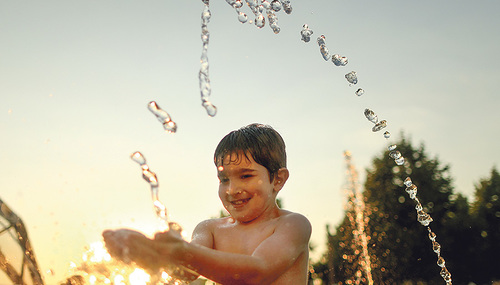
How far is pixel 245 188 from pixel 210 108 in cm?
59

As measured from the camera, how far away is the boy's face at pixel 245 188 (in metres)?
2.95

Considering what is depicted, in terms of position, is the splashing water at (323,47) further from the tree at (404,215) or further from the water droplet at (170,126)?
the tree at (404,215)

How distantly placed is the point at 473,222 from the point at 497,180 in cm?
537

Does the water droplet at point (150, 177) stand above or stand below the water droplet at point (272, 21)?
below

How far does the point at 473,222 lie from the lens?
30.7 metres

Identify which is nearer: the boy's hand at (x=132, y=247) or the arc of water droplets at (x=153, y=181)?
the boy's hand at (x=132, y=247)

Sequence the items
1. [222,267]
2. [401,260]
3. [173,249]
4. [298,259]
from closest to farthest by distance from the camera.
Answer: [173,249], [222,267], [298,259], [401,260]

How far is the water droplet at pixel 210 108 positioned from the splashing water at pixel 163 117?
26 cm

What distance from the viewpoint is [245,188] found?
9.62 feet

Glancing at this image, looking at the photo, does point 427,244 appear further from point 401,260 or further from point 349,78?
point 349,78

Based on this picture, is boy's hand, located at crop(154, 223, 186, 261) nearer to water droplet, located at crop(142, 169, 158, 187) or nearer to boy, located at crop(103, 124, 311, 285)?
boy, located at crop(103, 124, 311, 285)

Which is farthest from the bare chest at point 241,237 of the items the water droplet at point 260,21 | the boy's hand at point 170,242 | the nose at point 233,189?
the water droplet at point 260,21

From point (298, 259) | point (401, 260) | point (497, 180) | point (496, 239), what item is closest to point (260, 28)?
point (298, 259)

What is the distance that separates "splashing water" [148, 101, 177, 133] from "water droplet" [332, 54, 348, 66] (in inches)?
92.1
